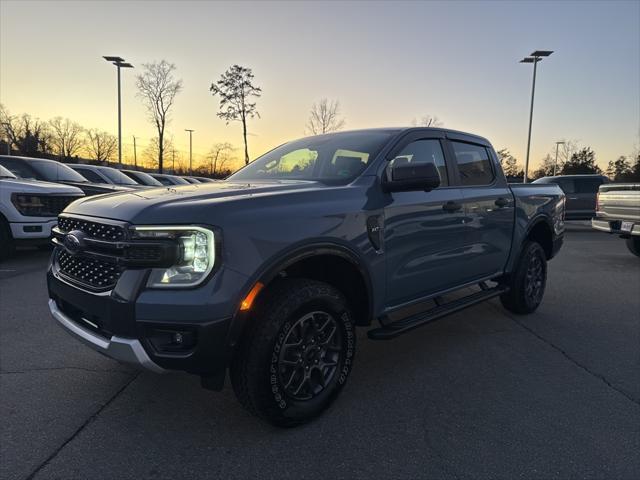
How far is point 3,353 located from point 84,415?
143 centimetres

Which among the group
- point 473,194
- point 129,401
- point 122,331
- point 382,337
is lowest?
point 129,401

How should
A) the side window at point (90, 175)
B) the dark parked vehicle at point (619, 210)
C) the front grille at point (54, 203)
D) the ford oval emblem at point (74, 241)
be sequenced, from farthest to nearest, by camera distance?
the side window at point (90, 175) → the dark parked vehicle at point (619, 210) → the front grille at point (54, 203) → the ford oval emblem at point (74, 241)

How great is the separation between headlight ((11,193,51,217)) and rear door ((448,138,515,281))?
6555 mm

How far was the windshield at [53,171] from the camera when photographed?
9367mm

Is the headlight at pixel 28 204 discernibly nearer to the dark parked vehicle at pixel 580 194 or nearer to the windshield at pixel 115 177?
the windshield at pixel 115 177

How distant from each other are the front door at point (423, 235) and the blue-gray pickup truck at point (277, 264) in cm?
1

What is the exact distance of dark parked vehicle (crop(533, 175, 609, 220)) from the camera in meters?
15.9

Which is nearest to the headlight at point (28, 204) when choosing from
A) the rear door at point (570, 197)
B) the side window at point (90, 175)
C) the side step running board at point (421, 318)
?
the side window at point (90, 175)

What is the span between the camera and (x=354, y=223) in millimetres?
2877

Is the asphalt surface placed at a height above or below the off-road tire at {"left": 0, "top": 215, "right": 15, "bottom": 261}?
below

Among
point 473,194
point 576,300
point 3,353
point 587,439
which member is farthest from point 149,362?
point 576,300

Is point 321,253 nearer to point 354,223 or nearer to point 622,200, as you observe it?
point 354,223

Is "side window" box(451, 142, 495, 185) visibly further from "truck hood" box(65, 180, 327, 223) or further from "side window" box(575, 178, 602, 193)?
"side window" box(575, 178, 602, 193)

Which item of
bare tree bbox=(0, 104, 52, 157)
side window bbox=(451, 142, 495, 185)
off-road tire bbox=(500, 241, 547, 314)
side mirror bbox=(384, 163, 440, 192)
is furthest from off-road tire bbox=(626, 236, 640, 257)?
bare tree bbox=(0, 104, 52, 157)
